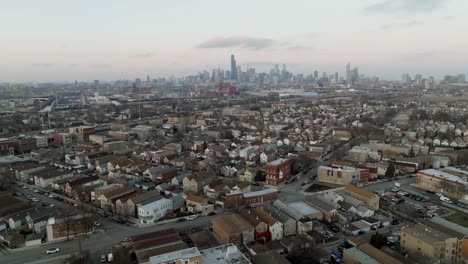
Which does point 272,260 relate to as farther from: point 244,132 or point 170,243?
point 244,132

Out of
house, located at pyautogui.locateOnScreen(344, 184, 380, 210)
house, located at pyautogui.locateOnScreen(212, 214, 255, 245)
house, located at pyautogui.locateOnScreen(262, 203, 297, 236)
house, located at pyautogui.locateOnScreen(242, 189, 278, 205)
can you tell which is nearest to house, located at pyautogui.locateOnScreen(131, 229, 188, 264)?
house, located at pyautogui.locateOnScreen(212, 214, 255, 245)

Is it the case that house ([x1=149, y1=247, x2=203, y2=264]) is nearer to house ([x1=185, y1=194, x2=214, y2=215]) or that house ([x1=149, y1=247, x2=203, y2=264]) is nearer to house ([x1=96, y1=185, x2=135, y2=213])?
house ([x1=185, y1=194, x2=214, y2=215])

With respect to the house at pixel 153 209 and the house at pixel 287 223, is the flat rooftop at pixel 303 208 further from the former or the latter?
the house at pixel 153 209

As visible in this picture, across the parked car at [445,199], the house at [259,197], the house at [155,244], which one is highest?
the house at [155,244]

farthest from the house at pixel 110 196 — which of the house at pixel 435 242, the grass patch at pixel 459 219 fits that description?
the grass patch at pixel 459 219

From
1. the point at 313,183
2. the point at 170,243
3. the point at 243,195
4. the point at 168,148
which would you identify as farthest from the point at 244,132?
the point at 170,243

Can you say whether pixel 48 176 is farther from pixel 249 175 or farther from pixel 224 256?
pixel 224 256
